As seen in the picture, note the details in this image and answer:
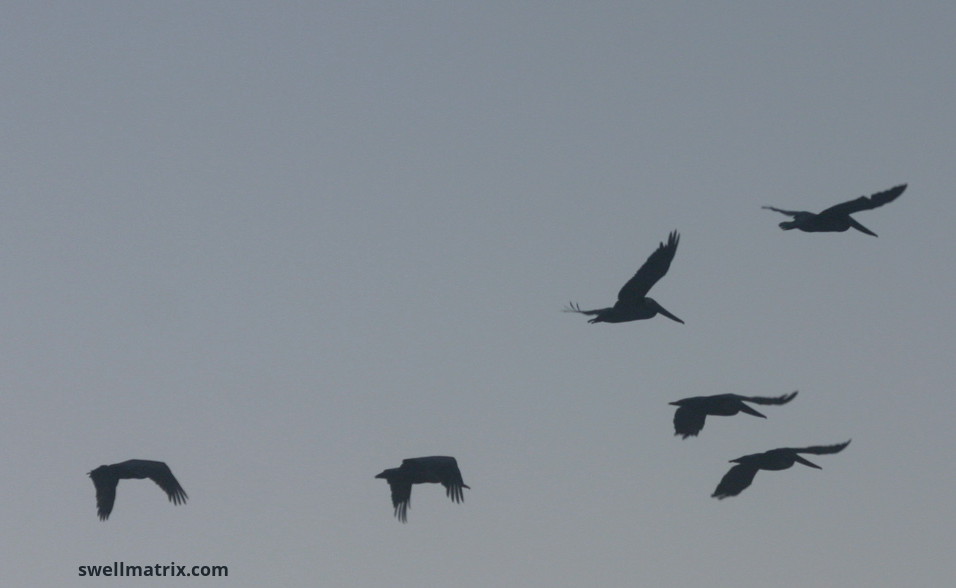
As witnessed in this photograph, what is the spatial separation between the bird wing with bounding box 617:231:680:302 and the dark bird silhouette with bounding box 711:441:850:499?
149 inches

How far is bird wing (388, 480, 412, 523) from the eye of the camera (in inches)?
1430

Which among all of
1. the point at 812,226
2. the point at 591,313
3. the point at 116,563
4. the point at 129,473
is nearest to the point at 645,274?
the point at 591,313

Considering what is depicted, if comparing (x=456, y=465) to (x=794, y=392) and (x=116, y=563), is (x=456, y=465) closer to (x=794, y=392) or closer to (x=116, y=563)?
(x=794, y=392)

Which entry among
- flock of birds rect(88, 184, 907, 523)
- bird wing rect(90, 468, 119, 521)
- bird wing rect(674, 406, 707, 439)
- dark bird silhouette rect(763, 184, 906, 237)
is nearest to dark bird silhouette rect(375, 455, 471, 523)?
flock of birds rect(88, 184, 907, 523)

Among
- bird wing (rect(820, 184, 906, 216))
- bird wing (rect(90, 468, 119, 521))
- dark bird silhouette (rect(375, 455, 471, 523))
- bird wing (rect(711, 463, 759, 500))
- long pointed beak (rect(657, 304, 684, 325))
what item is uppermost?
bird wing (rect(820, 184, 906, 216))

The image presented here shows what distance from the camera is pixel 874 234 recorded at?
39.3 meters

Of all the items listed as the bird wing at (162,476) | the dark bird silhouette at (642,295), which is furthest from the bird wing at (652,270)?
the bird wing at (162,476)

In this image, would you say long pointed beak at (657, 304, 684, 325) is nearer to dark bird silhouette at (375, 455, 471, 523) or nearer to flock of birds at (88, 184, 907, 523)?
flock of birds at (88, 184, 907, 523)

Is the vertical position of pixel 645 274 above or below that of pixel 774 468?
above

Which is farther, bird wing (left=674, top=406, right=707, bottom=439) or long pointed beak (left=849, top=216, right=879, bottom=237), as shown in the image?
long pointed beak (left=849, top=216, right=879, bottom=237)

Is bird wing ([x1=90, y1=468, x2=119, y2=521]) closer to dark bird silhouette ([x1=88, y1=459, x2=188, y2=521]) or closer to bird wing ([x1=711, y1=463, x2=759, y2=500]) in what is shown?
dark bird silhouette ([x1=88, y1=459, x2=188, y2=521])

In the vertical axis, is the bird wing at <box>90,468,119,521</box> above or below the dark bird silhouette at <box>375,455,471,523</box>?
above

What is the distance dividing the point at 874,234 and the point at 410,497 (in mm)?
10949

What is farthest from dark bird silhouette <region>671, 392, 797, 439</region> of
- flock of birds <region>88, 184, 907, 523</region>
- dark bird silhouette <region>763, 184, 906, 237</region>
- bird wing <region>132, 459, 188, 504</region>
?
bird wing <region>132, 459, 188, 504</region>
